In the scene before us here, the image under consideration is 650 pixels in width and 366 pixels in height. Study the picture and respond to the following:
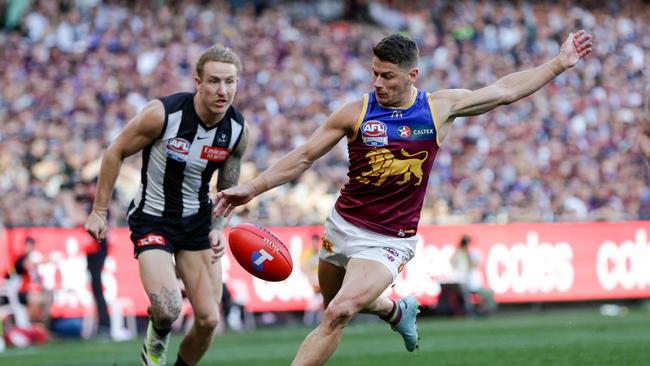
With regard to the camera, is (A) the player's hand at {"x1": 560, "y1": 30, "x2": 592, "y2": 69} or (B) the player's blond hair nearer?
(A) the player's hand at {"x1": 560, "y1": 30, "x2": 592, "y2": 69}

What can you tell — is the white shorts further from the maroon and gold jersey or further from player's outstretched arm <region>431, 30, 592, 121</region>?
player's outstretched arm <region>431, 30, 592, 121</region>

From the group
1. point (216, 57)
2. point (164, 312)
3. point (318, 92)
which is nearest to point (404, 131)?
point (216, 57)

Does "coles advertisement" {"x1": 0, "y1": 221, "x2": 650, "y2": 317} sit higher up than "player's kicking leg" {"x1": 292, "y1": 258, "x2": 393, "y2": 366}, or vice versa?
"player's kicking leg" {"x1": 292, "y1": 258, "x2": 393, "y2": 366}

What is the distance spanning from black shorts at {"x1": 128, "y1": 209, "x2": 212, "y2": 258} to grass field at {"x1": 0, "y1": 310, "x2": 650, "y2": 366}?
8.25 feet

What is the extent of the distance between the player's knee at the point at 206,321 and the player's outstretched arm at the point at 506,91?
228 centimetres

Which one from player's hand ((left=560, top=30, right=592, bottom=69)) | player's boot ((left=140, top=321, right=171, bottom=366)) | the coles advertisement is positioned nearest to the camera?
player's hand ((left=560, top=30, right=592, bottom=69))

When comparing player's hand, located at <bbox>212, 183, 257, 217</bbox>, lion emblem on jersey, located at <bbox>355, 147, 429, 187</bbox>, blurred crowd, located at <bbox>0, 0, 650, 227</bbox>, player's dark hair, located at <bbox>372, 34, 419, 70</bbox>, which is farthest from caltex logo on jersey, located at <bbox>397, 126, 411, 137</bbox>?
blurred crowd, located at <bbox>0, 0, 650, 227</bbox>

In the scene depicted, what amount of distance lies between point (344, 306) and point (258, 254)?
882mm

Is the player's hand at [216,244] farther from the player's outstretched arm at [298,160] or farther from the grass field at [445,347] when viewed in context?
the grass field at [445,347]

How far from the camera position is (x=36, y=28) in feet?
68.7

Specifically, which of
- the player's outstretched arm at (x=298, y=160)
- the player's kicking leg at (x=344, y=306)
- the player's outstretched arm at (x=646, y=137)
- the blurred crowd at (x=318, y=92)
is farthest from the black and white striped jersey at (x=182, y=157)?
the blurred crowd at (x=318, y=92)

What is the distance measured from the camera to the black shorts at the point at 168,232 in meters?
8.48

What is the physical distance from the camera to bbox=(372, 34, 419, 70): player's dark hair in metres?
7.41

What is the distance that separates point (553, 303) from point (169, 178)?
1252 cm
